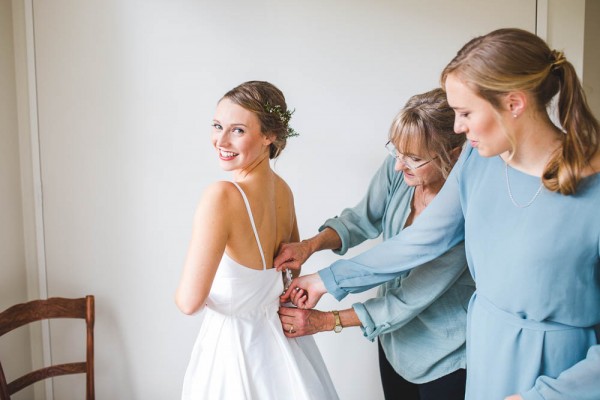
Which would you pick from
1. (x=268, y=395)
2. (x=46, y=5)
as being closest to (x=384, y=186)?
(x=268, y=395)

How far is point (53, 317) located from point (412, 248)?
1569mm

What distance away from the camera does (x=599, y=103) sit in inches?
104

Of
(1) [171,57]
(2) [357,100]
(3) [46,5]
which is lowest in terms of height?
(2) [357,100]

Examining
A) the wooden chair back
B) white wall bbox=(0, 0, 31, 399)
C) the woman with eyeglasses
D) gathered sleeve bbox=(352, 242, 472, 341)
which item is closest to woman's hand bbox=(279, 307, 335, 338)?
the woman with eyeglasses

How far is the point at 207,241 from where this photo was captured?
1.38 m

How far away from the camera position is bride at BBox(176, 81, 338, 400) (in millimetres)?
1408

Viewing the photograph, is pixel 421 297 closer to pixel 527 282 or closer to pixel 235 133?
pixel 527 282

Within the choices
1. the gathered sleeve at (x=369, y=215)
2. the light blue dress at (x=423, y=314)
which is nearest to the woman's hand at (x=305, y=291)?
the light blue dress at (x=423, y=314)

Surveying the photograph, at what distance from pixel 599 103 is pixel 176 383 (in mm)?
2401

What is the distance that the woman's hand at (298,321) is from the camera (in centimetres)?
161

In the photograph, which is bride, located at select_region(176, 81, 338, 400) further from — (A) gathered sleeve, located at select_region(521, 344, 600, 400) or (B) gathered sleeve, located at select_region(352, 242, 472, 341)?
(A) gathered sleeve, located at select_region(521, 344, 600, 400)

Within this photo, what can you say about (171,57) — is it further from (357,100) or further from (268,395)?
(268,395)

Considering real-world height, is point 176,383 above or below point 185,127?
below

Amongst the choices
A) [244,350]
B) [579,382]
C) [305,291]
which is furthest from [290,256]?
[579,382]
